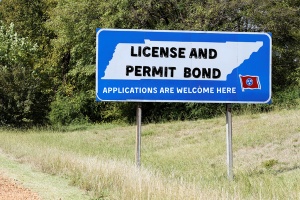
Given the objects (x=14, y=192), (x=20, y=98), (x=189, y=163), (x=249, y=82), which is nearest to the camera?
(x=14, y=192)

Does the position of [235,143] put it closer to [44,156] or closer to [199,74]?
[199,74]

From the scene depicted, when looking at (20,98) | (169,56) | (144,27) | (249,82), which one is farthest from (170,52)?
(144,27)

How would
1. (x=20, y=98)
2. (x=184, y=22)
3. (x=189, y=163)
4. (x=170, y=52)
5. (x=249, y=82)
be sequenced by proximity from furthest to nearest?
(x=184, y=22)
(x=20, y=98)
(x=189, y=163)
(x=170, y=52)
(x=249, y=82)

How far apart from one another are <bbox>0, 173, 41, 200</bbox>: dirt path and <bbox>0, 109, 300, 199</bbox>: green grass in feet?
3.33

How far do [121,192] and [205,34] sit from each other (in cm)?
454

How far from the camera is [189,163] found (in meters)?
10.3

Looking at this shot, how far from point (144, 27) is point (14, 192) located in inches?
795

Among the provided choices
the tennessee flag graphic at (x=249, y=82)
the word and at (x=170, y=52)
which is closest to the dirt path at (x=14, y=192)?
the word and at (x=170, y=52)

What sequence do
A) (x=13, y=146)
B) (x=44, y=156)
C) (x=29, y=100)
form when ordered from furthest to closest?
(x=29, y=100), (x=13, y=146), (x=44, y=156)

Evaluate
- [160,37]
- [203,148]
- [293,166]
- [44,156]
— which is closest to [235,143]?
[203,148]

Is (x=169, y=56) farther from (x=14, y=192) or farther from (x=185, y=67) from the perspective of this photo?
(x=14, y=192)

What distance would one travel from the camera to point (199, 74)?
27.3 feet

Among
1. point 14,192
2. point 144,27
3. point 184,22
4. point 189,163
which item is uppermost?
point 184,22

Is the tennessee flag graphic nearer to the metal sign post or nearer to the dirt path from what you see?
the metal sign post
